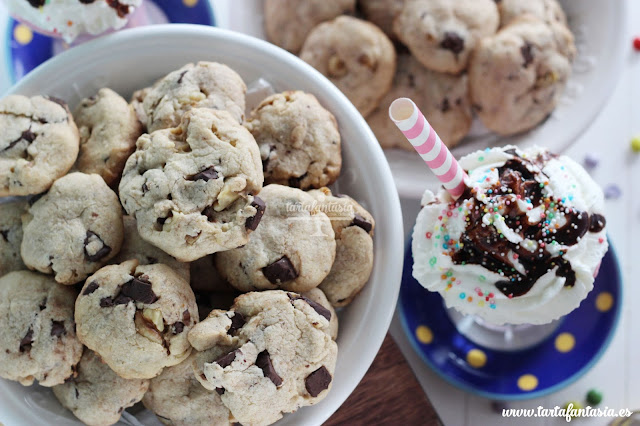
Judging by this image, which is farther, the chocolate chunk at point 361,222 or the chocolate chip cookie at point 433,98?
the chocolate chip cookie at point 433,98

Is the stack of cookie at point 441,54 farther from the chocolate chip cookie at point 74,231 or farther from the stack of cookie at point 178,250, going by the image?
the chocolate chip cookie at point 74,231

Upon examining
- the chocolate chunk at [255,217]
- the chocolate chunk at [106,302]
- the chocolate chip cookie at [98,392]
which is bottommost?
the chocolate chip cookie at [98,392]

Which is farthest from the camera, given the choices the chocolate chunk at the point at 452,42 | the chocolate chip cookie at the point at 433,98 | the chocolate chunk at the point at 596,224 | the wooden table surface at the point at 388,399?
the chocolate chip cookie at the point at 433,98

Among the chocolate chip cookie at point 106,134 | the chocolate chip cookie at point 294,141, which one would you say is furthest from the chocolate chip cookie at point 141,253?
the chocolate chip cookie at point 294,141

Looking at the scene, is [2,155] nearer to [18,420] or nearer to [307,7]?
[18,420]

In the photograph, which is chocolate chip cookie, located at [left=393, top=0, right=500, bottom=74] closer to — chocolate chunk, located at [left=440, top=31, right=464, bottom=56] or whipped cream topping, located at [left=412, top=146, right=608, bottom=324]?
chocolate chunk, located at [left=440, top=31, right=464, bottom=56]

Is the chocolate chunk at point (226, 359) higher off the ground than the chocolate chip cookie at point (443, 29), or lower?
lower

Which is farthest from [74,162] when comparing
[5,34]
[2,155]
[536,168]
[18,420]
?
[536,168]

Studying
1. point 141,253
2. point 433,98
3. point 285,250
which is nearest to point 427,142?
point 285,250

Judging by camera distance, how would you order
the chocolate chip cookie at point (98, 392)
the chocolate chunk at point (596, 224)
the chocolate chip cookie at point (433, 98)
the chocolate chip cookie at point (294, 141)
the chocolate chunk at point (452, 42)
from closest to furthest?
the chocolate chip cookie at point (98, 392)
the chocolate chip cookie at point (294, 141)
the chocolate chunk at point (596, 224)
the chocolate chunk at point (452, 42)
the chocolate chip cookie at point (433, 98)
